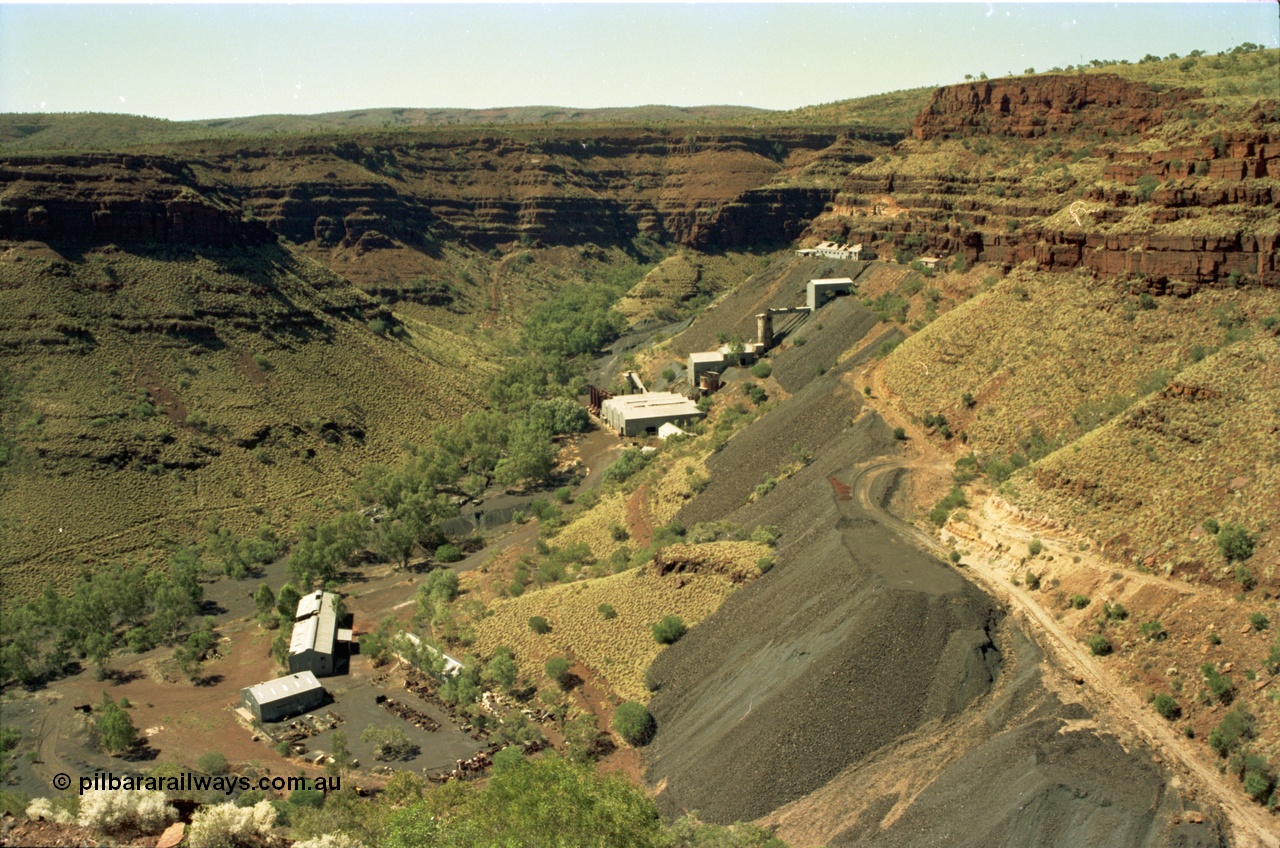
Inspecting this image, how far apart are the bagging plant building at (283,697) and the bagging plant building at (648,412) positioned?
35287 mm

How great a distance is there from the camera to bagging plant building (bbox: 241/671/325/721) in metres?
48.3

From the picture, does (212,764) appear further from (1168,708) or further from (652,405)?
(652,405)

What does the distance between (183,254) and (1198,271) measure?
65.1 metres

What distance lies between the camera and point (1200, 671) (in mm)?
36281

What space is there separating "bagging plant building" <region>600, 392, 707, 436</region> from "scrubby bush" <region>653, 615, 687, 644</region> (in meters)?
32.6

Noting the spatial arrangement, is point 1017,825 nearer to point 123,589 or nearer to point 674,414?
point 123,589

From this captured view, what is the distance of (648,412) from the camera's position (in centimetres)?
8319

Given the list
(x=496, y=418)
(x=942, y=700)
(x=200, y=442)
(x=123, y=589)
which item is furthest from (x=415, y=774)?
(x=496, y=418)

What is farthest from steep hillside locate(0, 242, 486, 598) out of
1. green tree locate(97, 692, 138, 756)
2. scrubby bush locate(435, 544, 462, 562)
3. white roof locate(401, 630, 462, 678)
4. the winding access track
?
the winding access track

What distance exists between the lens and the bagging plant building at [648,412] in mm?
81000

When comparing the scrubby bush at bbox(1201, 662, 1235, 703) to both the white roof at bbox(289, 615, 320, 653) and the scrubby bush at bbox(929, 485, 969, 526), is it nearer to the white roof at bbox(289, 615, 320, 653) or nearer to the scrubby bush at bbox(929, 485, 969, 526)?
the scrubby bush at bbox(929, 485, 969, 526)

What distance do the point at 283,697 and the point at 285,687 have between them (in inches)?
31.3

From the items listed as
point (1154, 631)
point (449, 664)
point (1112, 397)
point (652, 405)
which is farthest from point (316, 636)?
point (652, 405)

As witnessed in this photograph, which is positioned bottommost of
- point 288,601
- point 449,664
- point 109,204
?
point 288,601
